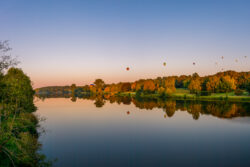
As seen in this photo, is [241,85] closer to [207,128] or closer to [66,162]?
[207,128]

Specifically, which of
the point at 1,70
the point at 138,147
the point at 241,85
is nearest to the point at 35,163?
the point at 1,70

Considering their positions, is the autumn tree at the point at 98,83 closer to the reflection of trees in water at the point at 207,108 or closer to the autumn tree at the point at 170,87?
the autumn tree at the point at 170,87

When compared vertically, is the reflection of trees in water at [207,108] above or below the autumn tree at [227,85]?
below

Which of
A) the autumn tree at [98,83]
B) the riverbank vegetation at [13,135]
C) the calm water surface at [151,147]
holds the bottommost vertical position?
the calm water surface at [151,147]

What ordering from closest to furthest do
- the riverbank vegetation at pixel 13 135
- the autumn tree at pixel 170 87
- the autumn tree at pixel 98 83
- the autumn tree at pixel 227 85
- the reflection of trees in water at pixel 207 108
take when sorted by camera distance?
the riverbank vegetation at pixel 13 135
the reflection of trees in water at pixel 207 108
the autumn tree at pixel 227 85
the autumn tree at pixel 170 87
the autumn tree at pixel 98 83

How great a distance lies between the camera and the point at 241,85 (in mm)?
98438

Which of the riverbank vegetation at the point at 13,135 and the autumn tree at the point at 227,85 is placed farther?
the autumn tree at the point at 227,85

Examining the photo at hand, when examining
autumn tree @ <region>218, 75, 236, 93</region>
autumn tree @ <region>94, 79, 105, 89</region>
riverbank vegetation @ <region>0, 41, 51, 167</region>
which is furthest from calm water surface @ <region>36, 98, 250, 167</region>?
autumn tree @ <region>94, 79, 105, 89</region>

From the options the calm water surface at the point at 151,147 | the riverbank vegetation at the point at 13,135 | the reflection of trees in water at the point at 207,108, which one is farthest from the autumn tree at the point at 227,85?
the riverbank vegetation at the point at 13,135

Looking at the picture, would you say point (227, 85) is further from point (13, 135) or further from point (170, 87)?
point (13, 135)

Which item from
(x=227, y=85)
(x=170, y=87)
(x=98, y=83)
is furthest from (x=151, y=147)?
(x=98, y=83)

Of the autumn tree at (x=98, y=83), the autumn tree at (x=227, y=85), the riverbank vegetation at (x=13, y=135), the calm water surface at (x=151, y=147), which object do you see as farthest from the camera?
the autumn tree at (x=98, y=83)

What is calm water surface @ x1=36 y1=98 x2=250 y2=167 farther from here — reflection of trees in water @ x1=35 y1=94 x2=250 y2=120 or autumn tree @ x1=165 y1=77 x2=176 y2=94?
autumn tree @ x1=165 y1=77 x2=176 y2=94

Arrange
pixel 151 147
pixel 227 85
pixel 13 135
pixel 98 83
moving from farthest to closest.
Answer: pixel 98 83, pixel 227 85, pixel 151 147, pixel 13 135
